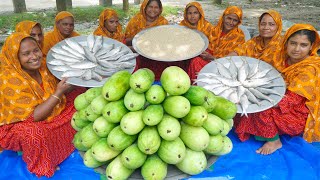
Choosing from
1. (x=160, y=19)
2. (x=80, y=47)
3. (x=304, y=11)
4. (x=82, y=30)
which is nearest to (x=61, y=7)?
(x=82, y=30)

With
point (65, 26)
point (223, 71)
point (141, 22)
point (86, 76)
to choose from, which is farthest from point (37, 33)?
point (223, 71)

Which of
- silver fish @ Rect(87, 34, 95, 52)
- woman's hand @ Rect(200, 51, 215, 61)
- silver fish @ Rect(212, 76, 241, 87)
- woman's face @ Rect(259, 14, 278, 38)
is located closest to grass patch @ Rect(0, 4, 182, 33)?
silver fish @ Rect(87, 34, 95, 52)

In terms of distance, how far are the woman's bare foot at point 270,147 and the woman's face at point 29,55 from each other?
7.79 feet

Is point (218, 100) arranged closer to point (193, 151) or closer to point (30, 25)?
point (193, 151)

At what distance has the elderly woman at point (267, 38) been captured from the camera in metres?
3.27

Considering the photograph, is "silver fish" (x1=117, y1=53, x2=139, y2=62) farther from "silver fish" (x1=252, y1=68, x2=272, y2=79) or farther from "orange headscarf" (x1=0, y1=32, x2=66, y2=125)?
"silver fish" (x1=252, y1=68, x2=272, y2=79)

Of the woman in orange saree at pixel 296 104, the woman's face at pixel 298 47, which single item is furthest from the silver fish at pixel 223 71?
the woman's face at pixel 298 47

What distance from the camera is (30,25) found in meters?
3.36

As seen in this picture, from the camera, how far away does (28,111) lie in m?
2.51

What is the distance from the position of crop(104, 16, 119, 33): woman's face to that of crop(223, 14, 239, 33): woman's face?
1.62 meters

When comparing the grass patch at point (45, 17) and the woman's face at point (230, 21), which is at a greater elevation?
the woman's face at point (230, 21)

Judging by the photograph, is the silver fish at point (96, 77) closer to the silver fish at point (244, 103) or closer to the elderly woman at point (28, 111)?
the elderly woman at point (28, 111)

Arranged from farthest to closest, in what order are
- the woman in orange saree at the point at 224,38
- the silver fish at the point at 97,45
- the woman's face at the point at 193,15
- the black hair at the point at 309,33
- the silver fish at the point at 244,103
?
1. the woman's face at the point at 193,15
2. the woman in orange saree at the point at 224,38
3. the silver fish at the point at 97,45
4. the black hair at the point at 309,33
5. the silver fish at the point at 244,103

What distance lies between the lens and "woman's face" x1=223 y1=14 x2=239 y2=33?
153 inches
